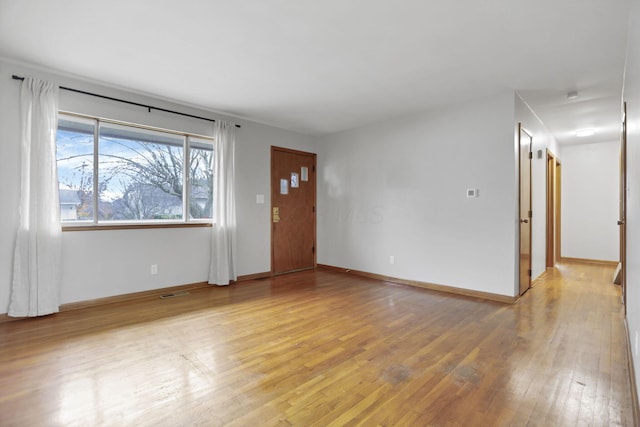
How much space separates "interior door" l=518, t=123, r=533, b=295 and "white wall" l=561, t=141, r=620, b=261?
3.17 metres

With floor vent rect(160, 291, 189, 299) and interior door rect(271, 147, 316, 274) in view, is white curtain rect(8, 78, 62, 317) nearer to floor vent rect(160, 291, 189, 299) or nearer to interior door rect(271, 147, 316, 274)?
floor vent rect(160, 291, 189, 299)

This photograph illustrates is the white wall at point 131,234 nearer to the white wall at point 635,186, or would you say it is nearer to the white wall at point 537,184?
the white wall at point 537,184

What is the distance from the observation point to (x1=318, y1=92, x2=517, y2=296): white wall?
152 inches

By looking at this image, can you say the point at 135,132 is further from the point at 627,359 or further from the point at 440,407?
the point at 627,359

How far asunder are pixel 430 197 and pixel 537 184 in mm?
1889

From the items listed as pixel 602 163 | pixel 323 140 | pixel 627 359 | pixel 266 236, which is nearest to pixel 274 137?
pixel 323 140

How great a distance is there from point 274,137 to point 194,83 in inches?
77.2

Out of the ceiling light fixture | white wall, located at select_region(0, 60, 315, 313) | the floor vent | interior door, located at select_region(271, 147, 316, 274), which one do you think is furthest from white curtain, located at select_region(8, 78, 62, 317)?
the ceiling light fixture

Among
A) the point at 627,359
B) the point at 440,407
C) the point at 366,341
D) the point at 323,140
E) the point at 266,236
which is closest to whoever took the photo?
the point at 440,407

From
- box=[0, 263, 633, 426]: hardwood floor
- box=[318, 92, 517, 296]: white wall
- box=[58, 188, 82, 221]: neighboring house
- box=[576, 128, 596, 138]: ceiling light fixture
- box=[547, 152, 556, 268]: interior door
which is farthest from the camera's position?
box=[547, 152, 556, 268]: interior door

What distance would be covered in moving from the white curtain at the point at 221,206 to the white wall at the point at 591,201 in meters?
6.96

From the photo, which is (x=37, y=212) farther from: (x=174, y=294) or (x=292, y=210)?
(x=292, y=210)

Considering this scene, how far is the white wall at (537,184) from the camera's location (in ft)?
14.4

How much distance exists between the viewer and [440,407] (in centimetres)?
177
